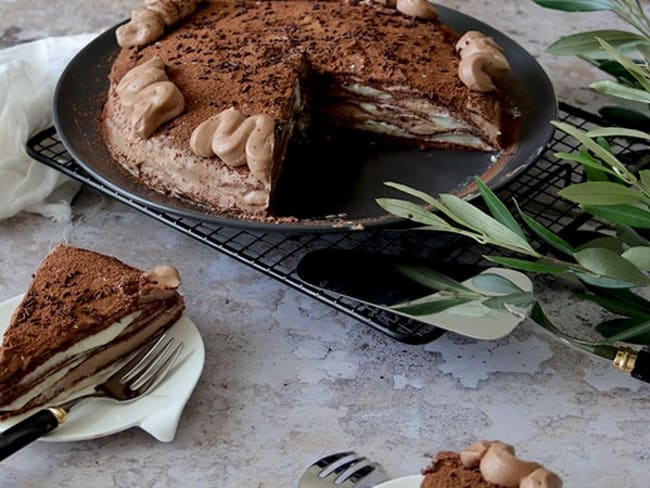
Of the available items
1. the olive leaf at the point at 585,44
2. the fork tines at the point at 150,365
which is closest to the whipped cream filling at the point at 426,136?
the olive leaf at the point at 585,44

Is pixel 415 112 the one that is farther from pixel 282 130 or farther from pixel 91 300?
pixel 91 300

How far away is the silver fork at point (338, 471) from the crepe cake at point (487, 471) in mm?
196

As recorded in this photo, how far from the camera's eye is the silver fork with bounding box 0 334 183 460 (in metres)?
2.01

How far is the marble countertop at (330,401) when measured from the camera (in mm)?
2123

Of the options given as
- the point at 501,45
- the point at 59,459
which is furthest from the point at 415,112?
the point at 59,459

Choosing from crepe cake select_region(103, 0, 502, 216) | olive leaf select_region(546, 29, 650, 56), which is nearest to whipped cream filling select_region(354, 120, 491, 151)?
crepe cake select_region(103, 0, 502, 216)

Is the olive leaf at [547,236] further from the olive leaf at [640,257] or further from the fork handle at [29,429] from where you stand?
the fork handle at [29,429]

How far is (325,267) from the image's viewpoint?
2.46 metres

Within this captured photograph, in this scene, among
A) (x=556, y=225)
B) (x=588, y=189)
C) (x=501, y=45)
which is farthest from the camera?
(x=501, y=45)

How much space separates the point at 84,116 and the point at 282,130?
64 centimetres

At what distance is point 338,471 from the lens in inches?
80.2

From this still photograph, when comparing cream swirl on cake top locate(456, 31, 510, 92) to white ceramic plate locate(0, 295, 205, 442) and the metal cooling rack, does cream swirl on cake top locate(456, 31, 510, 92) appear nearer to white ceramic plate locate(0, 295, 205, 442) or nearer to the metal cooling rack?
the metal cooling rack

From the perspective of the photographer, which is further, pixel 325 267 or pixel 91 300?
pixel 325 267

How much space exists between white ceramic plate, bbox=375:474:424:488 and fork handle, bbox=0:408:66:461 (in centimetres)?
70
